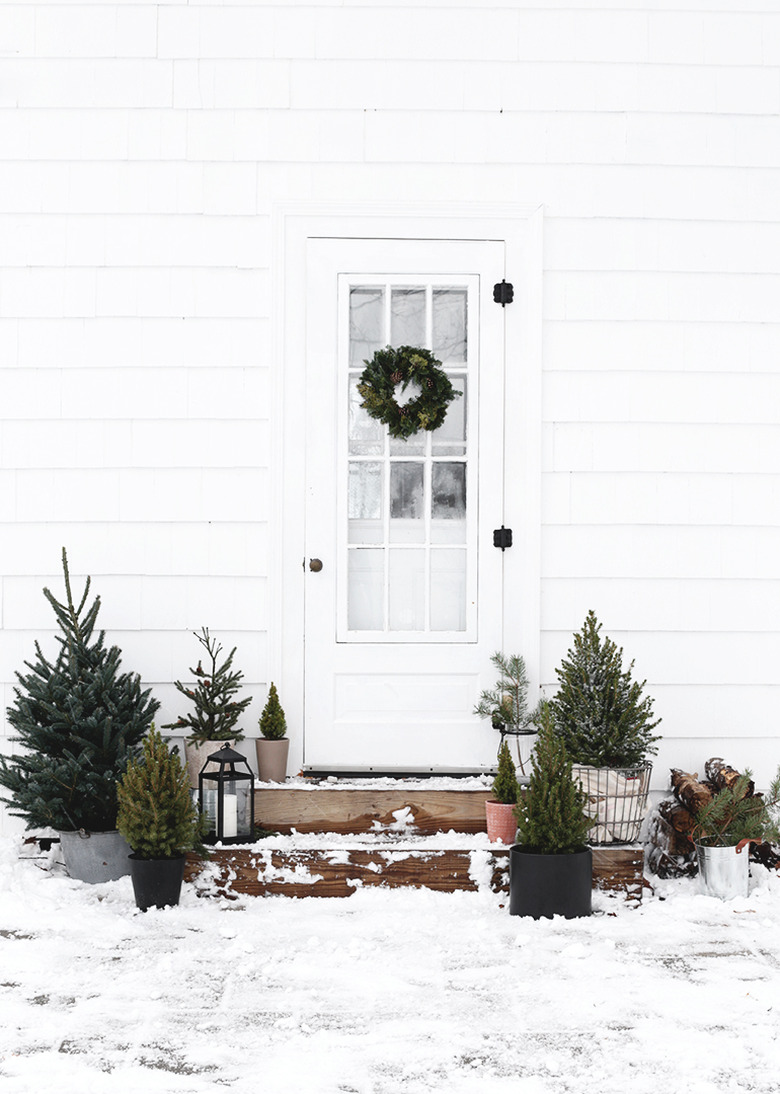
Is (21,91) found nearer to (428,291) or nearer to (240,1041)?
(428,291)

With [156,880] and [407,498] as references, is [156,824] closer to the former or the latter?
[156,880]

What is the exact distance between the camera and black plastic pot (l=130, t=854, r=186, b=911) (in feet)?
12.0

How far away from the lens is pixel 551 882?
359 centimetres

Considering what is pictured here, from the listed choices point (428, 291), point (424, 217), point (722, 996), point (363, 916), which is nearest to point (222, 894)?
point (363, 916)

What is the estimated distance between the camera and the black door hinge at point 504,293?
4531 mm

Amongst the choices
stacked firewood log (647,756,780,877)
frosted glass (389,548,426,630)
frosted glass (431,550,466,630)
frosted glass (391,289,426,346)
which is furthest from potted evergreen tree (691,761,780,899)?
frosted glass (391,289,426,346)

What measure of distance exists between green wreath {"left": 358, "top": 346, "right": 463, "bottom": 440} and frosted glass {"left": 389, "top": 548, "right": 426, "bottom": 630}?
514 millimetres

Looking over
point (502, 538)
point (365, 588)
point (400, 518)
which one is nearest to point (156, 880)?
point (365, 588)

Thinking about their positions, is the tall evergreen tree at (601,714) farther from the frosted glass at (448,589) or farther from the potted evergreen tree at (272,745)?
the potted evergreen tree at (272,745)

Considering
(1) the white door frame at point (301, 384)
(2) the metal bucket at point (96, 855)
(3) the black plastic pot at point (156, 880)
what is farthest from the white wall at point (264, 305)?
(3) the black plastic pot at point (156, 880)

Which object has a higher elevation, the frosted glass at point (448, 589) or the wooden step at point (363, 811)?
the frosted glass at point (448, 589)

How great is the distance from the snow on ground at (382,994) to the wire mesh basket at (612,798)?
0.23 m

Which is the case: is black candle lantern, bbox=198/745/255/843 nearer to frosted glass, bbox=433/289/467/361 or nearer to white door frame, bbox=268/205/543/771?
white door frame, bbox=268/205/543/771

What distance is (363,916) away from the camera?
3678 mm
